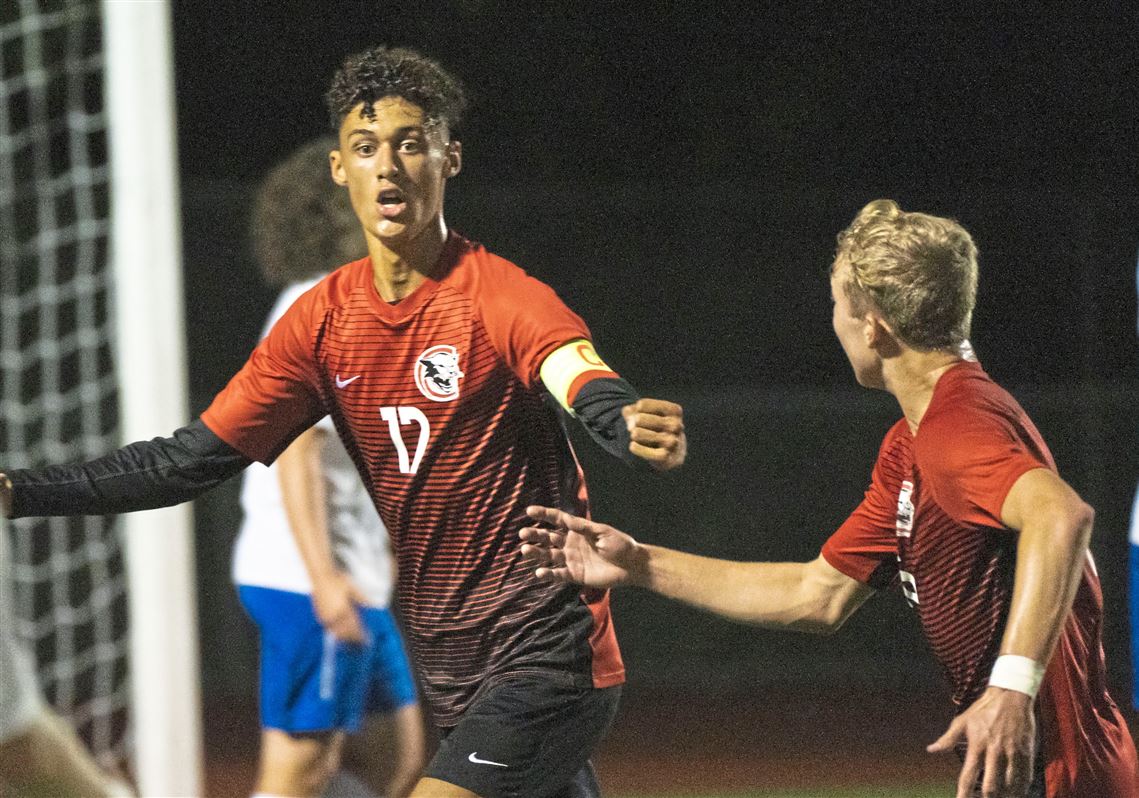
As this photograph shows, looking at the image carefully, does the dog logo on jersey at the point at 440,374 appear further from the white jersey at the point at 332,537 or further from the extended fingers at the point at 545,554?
the white jersey at the point at 332,537

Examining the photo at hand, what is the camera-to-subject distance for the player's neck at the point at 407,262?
3209 mm

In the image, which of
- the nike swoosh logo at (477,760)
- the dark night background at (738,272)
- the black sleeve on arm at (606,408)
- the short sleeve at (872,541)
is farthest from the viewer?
the dark night background at (738,272)

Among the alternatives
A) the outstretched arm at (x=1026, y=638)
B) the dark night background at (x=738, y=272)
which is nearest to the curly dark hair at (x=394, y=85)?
the outstretched arm at (x=1026, y=638)

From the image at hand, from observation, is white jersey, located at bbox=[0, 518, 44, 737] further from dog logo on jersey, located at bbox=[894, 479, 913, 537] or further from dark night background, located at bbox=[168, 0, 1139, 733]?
dark night background, located at bbox=[168, 0, 1139, 733]

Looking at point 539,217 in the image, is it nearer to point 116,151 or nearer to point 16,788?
point 116,151

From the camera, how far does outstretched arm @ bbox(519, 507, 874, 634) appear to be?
112 inches

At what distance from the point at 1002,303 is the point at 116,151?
7.09 meters

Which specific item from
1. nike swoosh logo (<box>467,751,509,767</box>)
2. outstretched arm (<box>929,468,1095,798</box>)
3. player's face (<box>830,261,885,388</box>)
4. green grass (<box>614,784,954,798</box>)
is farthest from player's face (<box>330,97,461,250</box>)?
green grass (<box>614,784,954,798</box>)

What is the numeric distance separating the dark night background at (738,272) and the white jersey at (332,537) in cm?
392

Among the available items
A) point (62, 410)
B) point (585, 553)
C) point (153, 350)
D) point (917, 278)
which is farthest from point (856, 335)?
point (62, 410)

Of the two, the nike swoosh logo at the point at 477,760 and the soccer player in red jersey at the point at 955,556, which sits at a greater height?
the soccer player in red jersey at the point at 955,556

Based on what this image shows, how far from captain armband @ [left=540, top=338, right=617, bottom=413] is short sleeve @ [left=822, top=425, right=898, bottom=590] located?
478 millimetres

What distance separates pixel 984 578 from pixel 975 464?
0.78 ft

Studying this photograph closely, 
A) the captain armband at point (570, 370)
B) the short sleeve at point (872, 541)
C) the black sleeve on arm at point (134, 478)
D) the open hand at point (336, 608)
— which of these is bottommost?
the open hand at point (336, 608)
